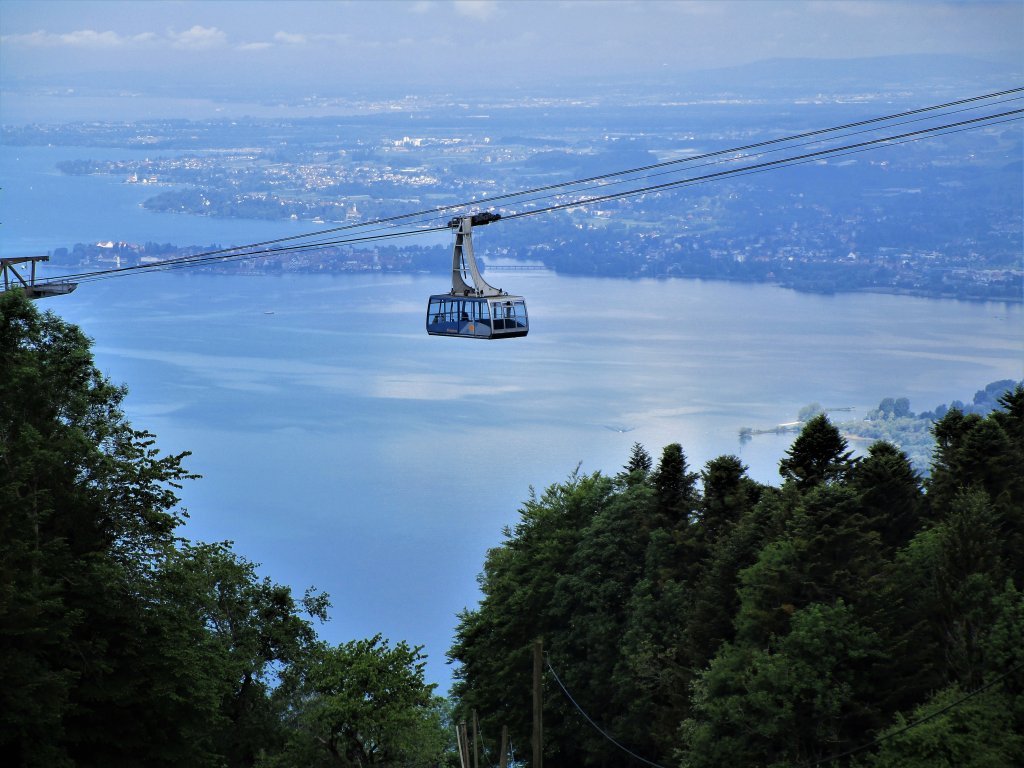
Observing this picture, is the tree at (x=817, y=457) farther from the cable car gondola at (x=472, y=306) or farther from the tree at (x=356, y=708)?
the tree at (x=356, y=708)

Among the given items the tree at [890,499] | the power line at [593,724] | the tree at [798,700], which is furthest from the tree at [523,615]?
the tree at [890,499]

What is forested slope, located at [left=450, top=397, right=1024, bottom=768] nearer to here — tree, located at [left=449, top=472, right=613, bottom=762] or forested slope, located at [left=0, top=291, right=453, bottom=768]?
tree, located at [left=449, top=472, right=613, bottom=762]

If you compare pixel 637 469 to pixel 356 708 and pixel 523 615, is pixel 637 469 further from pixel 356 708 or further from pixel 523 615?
pixel 356 708

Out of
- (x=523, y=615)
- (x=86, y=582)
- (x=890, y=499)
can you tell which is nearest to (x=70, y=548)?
(x=86, y=582)

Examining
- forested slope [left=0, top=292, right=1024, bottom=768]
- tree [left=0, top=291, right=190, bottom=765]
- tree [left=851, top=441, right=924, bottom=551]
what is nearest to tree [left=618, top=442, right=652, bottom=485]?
forested slope [left=0, top=292, right=1024, bottom=768]

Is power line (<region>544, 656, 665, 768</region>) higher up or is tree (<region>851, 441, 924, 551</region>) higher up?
tree (<region>851, 441, 924, 551</region>)

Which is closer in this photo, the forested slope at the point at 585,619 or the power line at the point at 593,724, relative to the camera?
the forested slope at the point at 585,619
